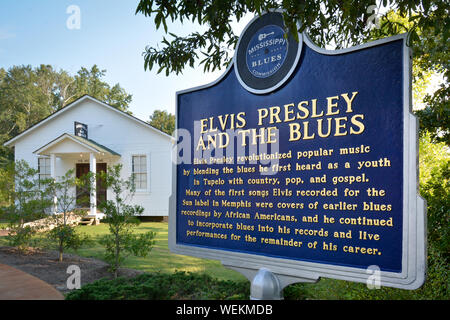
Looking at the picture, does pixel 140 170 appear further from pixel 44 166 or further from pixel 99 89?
pixel 99 89

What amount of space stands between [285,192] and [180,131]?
1598mm

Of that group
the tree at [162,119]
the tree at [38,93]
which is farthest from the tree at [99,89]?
the tree at [162,119]

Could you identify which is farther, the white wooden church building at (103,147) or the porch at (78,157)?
the white wooden church building at (103,147)

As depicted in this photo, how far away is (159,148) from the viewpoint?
16.8m

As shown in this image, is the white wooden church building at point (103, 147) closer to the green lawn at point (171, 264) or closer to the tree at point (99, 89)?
the green lawn at point (171, 264)

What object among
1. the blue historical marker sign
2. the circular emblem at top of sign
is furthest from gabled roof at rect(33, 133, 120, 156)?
the circular emblem at top of sign

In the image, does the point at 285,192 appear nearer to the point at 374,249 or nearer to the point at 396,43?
the point at 374,249

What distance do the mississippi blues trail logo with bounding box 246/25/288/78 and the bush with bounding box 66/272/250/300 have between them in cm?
263

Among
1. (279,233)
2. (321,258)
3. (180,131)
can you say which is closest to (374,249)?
(321,258)

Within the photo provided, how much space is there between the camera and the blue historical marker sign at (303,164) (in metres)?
2.69

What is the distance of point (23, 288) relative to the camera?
227 inches

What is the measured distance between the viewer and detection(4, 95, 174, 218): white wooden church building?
1672cm

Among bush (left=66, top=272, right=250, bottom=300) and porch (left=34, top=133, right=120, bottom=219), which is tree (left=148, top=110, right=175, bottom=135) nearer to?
porch (left=34, top=133, right=120, bottom=219)

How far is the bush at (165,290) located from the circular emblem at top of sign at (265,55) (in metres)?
2.52
